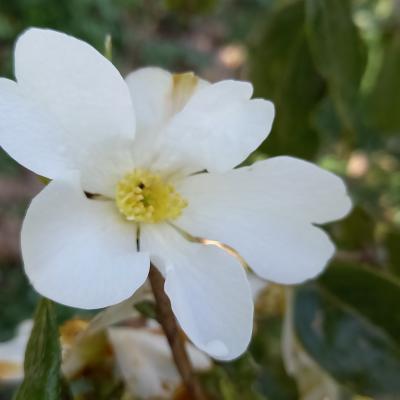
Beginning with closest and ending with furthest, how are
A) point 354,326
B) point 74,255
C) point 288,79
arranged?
point 74,255
point 354,326
point 288,79

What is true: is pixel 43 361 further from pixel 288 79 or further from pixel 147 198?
pixel 288 79

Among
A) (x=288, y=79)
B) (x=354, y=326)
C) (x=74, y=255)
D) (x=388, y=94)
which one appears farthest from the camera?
(x=388, y=94)

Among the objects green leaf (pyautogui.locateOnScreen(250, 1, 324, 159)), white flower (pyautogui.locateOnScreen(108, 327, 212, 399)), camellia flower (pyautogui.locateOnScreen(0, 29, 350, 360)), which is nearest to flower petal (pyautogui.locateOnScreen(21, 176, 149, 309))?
camellia flower (pyautogui.locateOnScreen(0, 29, 350, 360))

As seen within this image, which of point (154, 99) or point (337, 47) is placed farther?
point (337, 47)

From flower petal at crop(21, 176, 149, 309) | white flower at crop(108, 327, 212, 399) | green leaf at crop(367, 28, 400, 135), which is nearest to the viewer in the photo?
flower petal at crop(21, 176, 149, 309)

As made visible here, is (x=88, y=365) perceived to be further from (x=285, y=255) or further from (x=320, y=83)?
(x=320, y=83)

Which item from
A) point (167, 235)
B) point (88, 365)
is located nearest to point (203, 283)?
point (167, 235)

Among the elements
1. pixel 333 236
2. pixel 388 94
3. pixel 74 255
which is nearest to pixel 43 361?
pixel 74 255

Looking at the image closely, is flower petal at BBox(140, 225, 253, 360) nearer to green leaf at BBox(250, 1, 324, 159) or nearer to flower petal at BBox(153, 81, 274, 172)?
flower petal at BBox(153, 81, 274, 172)
